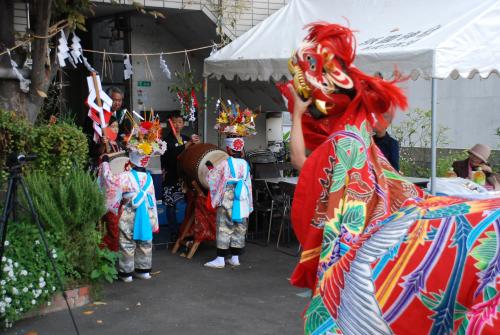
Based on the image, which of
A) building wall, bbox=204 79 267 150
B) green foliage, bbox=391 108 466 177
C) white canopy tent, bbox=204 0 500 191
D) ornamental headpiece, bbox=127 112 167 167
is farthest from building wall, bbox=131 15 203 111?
green foliage, bbox=391 108 466 177

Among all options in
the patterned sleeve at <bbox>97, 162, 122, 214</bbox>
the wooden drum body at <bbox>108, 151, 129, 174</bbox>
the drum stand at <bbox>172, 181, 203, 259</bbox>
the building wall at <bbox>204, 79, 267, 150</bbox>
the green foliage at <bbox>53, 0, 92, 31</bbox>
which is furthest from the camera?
the building wall at <bbox>204, 79, 267, 150</bbox>

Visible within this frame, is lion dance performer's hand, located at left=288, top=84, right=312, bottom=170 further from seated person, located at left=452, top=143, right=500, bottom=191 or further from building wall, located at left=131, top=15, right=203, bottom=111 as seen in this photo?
building wall, located at left=131, top=15, right=203, bottom=111

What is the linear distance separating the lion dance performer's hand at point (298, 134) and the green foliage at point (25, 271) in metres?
3.04

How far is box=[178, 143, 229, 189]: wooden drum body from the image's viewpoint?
7.34 metres

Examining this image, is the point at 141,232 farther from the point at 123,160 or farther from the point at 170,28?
the point at 170,28

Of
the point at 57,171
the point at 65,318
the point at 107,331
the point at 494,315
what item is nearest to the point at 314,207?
the point at 494,315

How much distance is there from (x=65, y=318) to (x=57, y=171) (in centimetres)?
134

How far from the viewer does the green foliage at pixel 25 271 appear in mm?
4734

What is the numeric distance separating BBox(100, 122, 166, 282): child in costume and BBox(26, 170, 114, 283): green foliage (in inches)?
25.1

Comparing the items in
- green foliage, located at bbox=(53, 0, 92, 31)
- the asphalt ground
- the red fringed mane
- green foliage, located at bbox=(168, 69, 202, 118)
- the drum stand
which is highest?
green foliage, located at bbox=(53, 0, 92, 31)

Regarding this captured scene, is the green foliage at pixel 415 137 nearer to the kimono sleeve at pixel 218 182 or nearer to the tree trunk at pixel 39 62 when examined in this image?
the kimono sleeve at pixel 218 182

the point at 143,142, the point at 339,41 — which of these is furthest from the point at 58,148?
the point at 339,41

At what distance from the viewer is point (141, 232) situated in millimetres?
6309

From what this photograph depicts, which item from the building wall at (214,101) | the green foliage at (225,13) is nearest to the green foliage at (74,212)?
the green foliage at (225,13)
